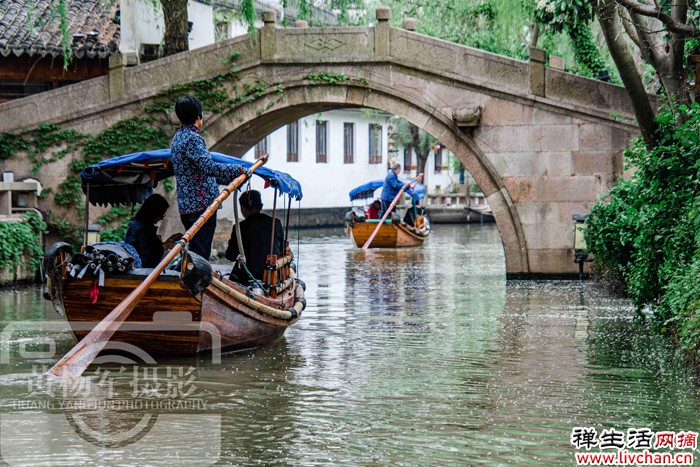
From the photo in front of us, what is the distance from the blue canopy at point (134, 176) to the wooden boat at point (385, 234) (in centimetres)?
1288

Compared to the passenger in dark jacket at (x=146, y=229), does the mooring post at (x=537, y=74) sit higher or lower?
higher

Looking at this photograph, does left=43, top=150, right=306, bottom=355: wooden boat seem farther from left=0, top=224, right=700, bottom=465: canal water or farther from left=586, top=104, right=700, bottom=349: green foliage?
left=586, top=104, right=700, bottom=349: green foliage

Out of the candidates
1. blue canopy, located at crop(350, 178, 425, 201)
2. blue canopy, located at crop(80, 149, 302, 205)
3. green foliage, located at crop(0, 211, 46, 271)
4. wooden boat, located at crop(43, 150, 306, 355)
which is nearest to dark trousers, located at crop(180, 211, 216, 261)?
wooden boat, located at crop(43, 150, 306, 355)

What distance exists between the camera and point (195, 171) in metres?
9.22

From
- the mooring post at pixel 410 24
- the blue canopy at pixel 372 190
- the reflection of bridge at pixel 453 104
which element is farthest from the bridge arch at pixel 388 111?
the blue canopy at pixel 372 190

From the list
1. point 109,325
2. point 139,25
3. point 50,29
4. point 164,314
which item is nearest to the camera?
point 109,325

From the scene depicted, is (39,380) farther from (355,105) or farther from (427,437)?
(355,105)

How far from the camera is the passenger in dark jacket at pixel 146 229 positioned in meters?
9.73

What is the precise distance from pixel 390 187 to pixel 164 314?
16.3 m

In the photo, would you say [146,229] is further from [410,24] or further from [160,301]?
[410,24]

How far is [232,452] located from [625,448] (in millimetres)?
2225

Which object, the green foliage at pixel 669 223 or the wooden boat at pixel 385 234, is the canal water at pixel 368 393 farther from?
the wooden boat at pixel 385 234

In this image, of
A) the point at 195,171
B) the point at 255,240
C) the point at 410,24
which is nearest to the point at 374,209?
the point at 410,24

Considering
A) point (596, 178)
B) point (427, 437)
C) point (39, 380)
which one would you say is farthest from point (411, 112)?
point (427, 437)
